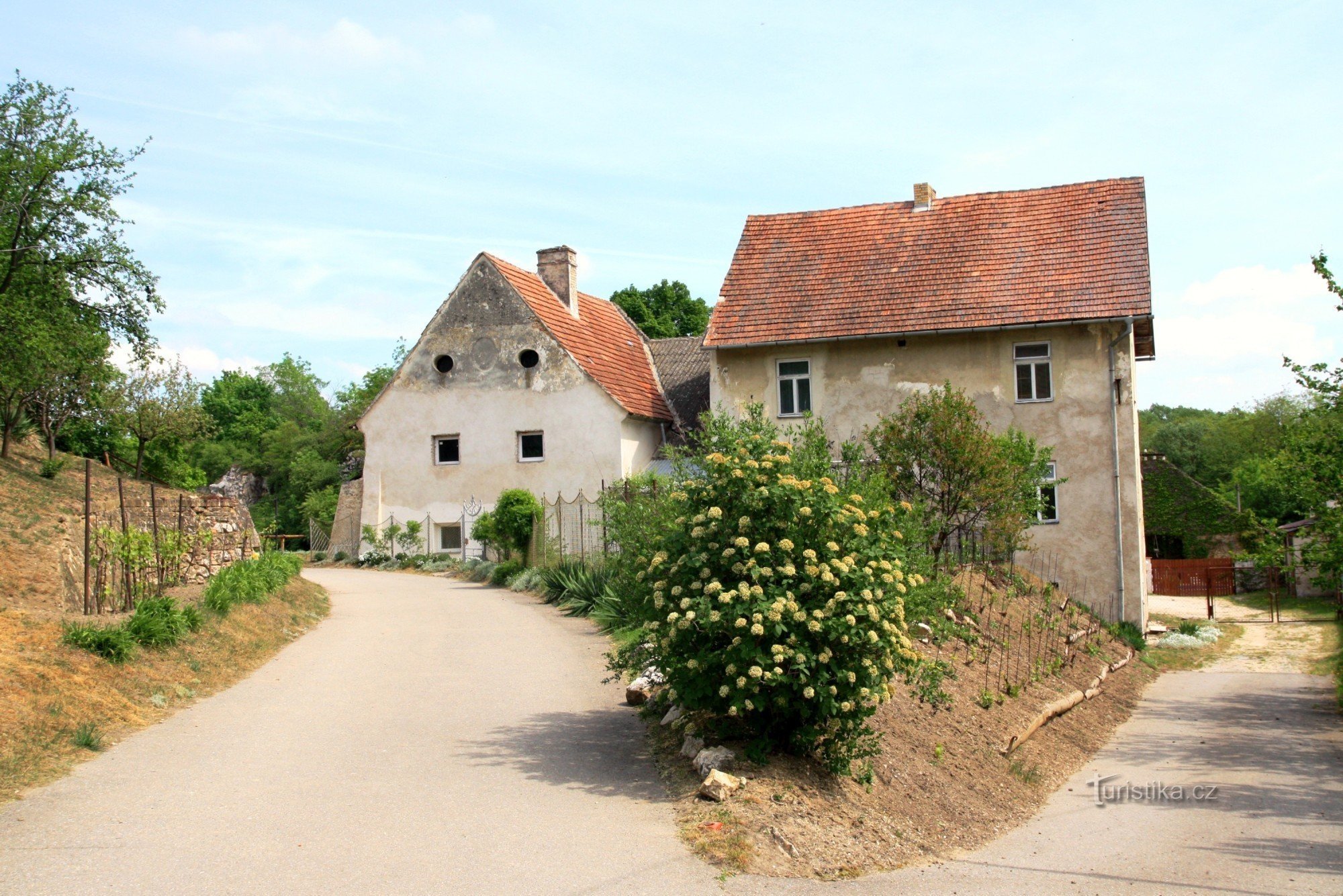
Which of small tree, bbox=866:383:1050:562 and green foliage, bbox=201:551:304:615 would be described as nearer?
green foliage, bbox=201:551:304:615

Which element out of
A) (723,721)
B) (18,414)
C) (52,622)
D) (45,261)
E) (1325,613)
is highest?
(45,261)

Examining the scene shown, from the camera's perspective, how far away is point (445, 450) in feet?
102

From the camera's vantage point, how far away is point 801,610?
7844 millimetres

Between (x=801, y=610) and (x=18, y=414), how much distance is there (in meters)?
27.5

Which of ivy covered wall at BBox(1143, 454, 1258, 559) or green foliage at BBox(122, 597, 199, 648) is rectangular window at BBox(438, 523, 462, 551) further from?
ivy covered wall at BBox(1143, 454, 1258, 559)

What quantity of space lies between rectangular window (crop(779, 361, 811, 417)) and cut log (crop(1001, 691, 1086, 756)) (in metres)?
10.5

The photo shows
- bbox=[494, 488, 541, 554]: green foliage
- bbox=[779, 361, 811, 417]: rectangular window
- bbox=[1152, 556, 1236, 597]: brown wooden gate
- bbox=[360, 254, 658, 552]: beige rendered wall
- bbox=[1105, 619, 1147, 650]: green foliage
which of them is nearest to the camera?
bbox=[1105, 619, 1147, 650]: green foliage

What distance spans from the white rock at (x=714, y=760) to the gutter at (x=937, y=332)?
15999 millimetres

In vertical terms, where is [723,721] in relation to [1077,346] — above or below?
below

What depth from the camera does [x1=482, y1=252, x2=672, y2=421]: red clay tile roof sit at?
2969 cm

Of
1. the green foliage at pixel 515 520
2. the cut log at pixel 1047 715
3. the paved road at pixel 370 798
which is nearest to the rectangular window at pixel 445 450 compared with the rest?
the green foliage at pixel 515 520

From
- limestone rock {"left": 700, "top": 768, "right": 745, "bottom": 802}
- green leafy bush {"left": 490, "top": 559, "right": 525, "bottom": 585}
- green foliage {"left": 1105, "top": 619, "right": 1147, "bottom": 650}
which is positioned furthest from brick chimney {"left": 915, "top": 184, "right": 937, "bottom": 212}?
limestone rock {"left": 700, "top": 768, "right": 745, "bottom": 802}

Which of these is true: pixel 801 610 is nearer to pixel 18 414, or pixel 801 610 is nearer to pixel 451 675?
pixel 451 675

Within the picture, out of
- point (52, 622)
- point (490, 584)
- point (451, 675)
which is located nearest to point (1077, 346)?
point (490, 584)
